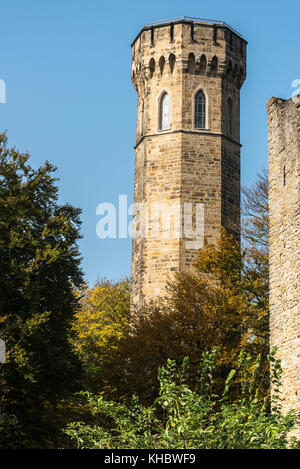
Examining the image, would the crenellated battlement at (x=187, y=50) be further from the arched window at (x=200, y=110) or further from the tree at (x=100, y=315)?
the tree at (x=100, y=315)

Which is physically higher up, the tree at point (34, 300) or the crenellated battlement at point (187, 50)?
the crenellated battlement at point (187, 50)

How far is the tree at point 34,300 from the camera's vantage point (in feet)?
70.8

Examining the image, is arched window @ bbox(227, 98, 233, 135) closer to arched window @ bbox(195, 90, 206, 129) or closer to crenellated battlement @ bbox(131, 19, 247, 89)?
crenellated battlement @ bbox(131, 19, 247, 89)

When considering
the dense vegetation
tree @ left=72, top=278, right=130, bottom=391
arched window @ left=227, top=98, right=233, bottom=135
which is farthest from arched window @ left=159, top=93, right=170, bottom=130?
tree @ left=72, top=278, right=130, bottom=391

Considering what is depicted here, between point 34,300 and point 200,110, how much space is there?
1459 cm

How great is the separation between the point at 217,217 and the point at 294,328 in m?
17.2

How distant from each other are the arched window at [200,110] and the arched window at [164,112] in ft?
4.07

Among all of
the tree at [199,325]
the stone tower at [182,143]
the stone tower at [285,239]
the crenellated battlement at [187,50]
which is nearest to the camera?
the stone tower at [285,239]

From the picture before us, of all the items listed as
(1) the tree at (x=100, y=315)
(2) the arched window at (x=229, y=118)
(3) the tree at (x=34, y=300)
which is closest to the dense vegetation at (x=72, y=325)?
(3) the tree at (x=34, y=300)

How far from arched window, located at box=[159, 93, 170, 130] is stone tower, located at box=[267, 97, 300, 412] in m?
16.5

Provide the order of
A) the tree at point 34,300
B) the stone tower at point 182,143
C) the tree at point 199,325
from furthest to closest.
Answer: the stone tower at point 182,143
the tree at point 199,325
the tree at point 34,300

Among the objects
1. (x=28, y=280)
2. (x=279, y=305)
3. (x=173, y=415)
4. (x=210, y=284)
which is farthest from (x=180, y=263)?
(x=173, y=415)

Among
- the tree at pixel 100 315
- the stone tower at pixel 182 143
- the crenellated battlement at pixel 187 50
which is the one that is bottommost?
the tree at pixel 100 315

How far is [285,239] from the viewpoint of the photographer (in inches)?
631
